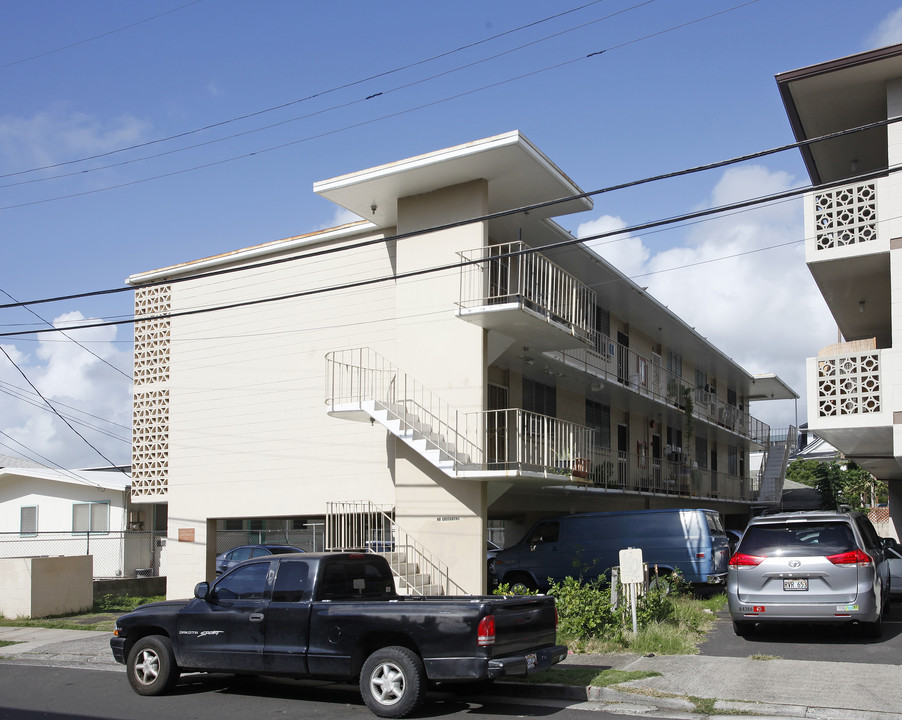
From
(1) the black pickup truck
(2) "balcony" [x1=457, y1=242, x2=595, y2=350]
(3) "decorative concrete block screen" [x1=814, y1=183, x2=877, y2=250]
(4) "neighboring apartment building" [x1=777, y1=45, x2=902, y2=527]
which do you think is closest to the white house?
(2) "balcony" [x1=457, y1=242, x2=595, y2=350]

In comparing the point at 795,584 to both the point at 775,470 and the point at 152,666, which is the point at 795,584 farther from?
the point at 775,470

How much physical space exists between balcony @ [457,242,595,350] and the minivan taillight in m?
6.43

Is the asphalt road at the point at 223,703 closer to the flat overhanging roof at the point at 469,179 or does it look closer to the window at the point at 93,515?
the flat overhanging roof at the point at 469,179

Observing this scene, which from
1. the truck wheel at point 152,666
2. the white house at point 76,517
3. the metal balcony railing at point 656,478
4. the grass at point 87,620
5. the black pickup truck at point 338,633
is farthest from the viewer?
the white house at point 76,517

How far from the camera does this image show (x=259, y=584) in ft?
34.4

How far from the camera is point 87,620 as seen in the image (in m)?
19.2

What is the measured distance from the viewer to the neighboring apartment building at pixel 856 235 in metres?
15.1

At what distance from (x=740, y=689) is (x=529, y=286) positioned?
9087 mm

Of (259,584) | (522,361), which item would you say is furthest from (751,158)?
(522,361)

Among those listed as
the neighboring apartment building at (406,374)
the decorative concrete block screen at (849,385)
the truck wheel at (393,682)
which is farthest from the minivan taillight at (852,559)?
the truck wheel at (393,682)

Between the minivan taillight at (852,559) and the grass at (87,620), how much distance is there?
13101 mm

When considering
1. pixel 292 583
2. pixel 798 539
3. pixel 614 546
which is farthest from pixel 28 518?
pixel 798 539

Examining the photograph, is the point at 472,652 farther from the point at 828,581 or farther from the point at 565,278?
the point at 565,278

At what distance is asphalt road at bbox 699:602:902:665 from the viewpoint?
11.4 m
